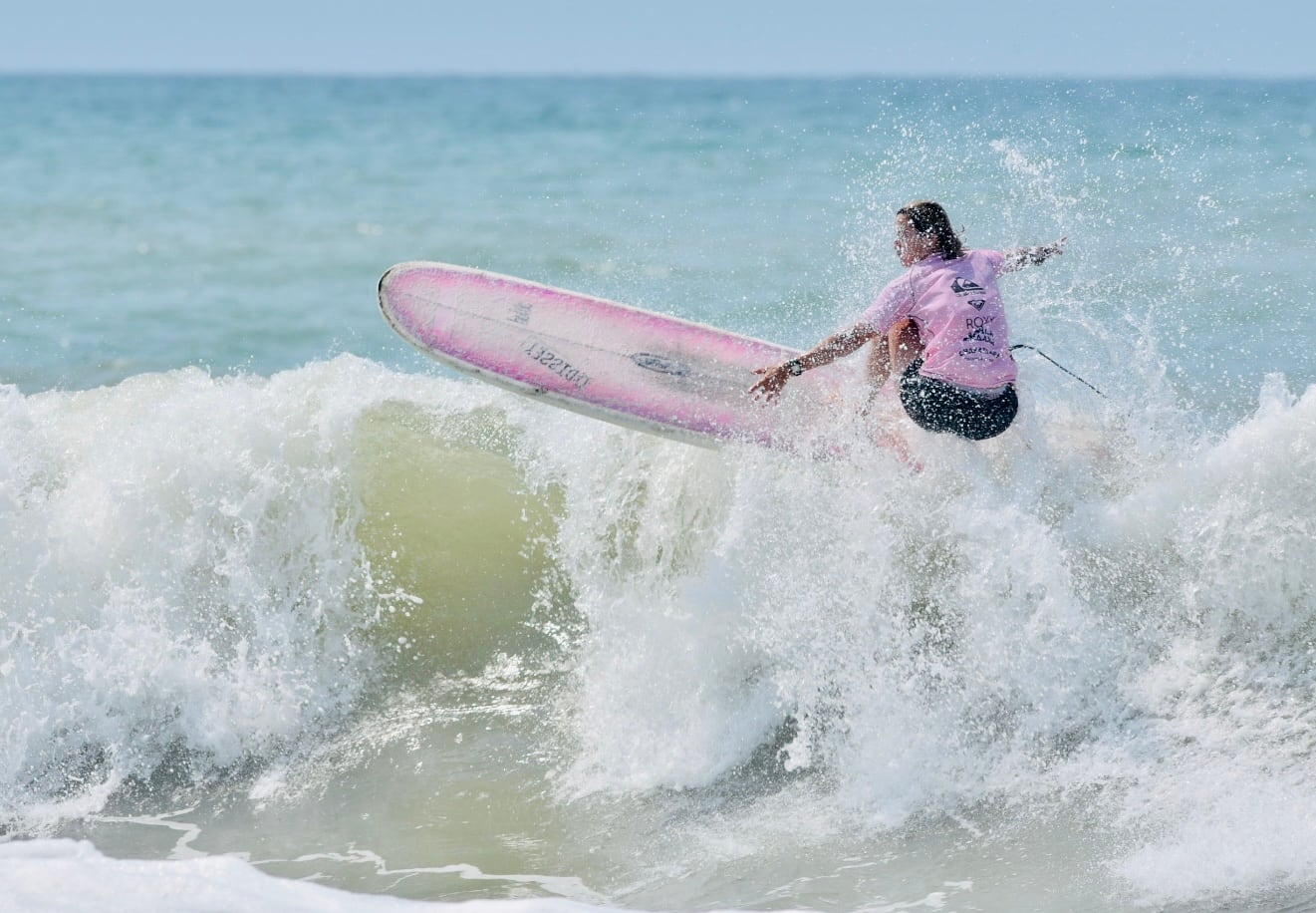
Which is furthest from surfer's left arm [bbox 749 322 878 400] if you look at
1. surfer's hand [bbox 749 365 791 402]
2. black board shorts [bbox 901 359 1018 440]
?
black board shorts [bbox 901 359 1018 440]

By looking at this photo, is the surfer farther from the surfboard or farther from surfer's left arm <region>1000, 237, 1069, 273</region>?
the surfboard

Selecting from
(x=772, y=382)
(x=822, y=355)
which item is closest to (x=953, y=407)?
(x=822, y=355)

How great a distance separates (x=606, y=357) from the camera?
625 centimetres

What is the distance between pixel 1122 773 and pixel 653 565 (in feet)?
7.24

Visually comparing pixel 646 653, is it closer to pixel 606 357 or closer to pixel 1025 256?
pixel 606 357

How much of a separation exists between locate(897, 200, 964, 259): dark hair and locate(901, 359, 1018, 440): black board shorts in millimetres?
478

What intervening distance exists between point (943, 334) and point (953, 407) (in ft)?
0.99

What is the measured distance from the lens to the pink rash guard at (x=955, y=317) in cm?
540

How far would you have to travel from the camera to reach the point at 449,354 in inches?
251

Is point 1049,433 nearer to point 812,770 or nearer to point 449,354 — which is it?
point 812,770

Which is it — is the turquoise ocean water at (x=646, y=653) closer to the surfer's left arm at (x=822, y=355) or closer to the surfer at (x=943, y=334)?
the surfer at (x=943, y=334)

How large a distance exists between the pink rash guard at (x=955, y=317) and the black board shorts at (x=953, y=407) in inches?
1.6

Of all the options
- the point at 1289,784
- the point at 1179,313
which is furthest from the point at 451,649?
the point at 1179,313

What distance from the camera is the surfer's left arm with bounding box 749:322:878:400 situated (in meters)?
5.45
